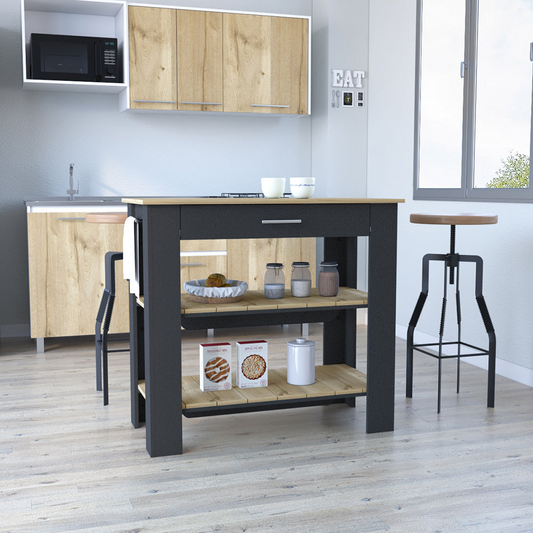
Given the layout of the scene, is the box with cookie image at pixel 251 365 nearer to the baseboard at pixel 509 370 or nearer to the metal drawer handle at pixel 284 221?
the metal drawer handle at pixel 284 221

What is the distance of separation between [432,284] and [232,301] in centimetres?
203

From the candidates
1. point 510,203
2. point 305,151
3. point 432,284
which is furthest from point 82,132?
point 510,203

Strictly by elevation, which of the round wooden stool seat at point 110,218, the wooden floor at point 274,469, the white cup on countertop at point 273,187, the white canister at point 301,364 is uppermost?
the white cup on countertop at point 273,187

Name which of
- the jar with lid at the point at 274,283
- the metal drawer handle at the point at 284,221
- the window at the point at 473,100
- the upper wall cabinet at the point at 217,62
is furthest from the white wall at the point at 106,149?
the metal drawer handle at the point at 284,221

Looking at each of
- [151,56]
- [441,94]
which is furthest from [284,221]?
[151,56]

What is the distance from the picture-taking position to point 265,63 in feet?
15.2

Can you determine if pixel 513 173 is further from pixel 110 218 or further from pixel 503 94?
pixel 110 218

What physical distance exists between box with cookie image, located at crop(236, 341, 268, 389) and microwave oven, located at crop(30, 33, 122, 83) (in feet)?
8.07

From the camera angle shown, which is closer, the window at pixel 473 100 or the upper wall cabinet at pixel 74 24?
the window at pixel 473 100

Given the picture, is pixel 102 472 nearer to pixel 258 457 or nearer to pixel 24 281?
pixel 258 457

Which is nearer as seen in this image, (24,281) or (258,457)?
(258,457)

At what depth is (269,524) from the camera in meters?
2.00

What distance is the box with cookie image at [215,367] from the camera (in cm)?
269

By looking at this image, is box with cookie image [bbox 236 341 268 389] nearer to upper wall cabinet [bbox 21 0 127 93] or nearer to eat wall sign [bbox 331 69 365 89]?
upper wall cabinet [bbox 21 0 127 93]
